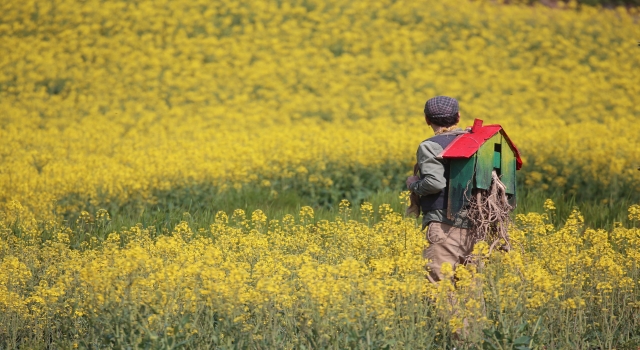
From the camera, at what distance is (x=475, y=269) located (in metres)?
4.73

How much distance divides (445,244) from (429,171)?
46cm

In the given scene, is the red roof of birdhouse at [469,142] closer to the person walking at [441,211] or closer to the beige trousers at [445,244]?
the person walking at [441,211]

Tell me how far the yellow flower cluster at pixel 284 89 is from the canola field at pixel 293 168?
0.04 meters

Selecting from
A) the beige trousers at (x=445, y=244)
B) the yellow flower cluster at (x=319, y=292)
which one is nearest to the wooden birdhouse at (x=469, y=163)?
the beige trousers at (x=445, y=244)

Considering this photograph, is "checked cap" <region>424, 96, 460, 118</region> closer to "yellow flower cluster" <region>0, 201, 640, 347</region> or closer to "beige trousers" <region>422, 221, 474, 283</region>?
"beige trousers" <region>422, 221, 474, 283</region>

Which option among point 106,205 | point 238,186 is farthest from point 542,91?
point 106,205

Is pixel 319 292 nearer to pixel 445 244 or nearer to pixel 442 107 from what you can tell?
pixel 445 244

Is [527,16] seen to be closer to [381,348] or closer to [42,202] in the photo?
[42,202]

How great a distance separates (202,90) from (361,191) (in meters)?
5.02

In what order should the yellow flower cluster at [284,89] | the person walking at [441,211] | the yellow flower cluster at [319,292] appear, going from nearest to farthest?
the yellow flower cluster at [319,292] → the person walking at [441,211] → the yellow flower cluster at [284,89]

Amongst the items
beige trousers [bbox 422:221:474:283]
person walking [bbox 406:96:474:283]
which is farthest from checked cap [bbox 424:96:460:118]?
beige trousers [bbox 422:221:474:283]

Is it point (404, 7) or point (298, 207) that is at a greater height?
point (404, 7)

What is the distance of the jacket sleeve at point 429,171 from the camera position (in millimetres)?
4883

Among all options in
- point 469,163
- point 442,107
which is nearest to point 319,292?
point 469,163
